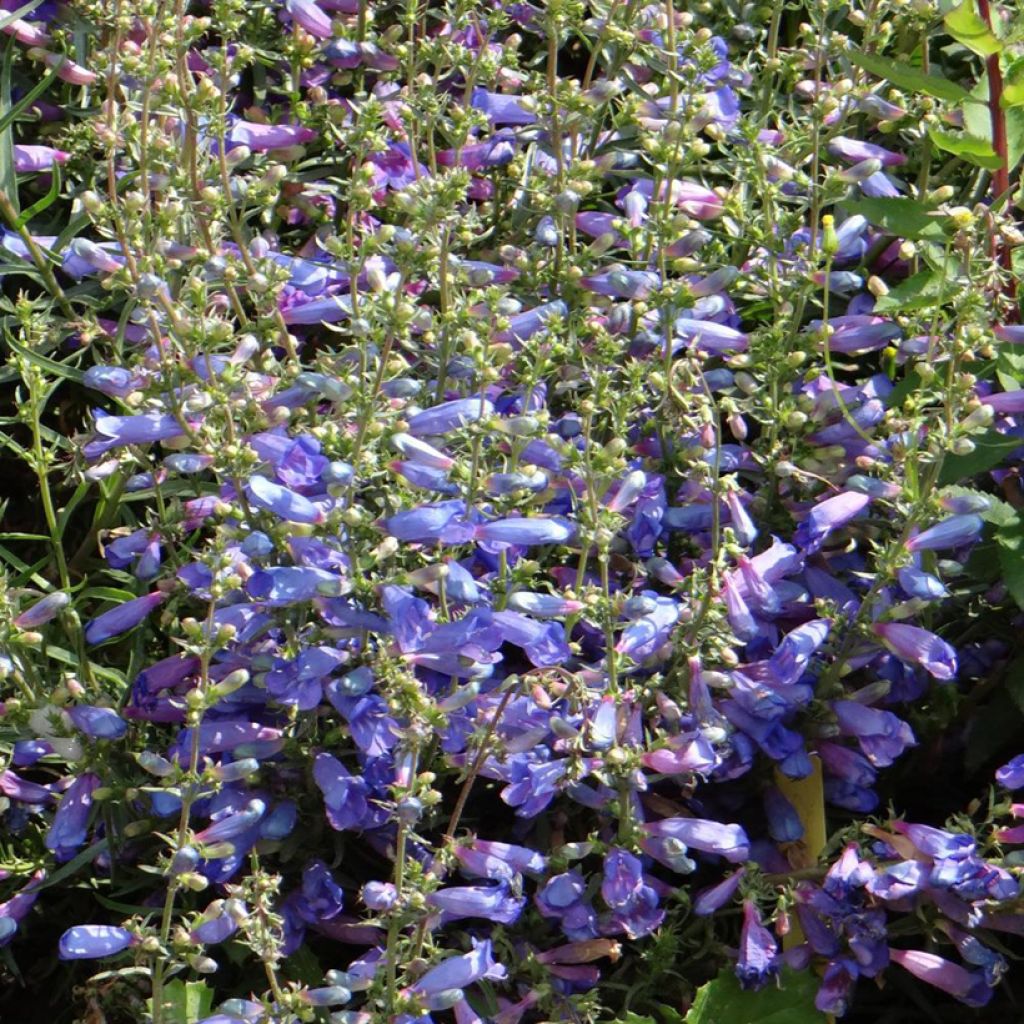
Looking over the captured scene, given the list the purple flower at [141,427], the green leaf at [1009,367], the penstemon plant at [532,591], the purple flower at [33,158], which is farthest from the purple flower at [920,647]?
the purple flower at [33,158]

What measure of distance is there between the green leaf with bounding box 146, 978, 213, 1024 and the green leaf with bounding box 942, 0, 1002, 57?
1.71m

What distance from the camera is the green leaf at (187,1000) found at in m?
2.22

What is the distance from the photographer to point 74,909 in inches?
103

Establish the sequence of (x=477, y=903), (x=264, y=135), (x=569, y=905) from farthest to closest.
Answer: (x=264, y=135) < (x=569, y=905) < (x=477, y=903)

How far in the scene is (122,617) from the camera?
2453 mm

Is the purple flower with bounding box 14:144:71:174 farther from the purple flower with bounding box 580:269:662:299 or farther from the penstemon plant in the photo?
the purple flower with bounding box 580:269:662:299

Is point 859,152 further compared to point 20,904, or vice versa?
point 859,152

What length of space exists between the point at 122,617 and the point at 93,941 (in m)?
0.52

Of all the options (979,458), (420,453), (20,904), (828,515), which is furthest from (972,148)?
(20,904)

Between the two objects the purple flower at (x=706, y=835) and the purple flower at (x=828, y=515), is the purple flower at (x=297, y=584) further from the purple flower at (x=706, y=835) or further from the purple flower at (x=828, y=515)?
the purple flower at (x=828, y=515)

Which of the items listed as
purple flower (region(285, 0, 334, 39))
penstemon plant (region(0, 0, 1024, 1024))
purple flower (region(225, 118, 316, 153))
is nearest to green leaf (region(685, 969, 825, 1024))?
penstemon plant (region(0, 0, 1024, 1024))

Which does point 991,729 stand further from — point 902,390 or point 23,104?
point 23,104

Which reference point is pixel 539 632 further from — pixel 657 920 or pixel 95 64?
pixel 95 64

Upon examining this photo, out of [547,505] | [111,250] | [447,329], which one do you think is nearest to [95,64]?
[111,250]
